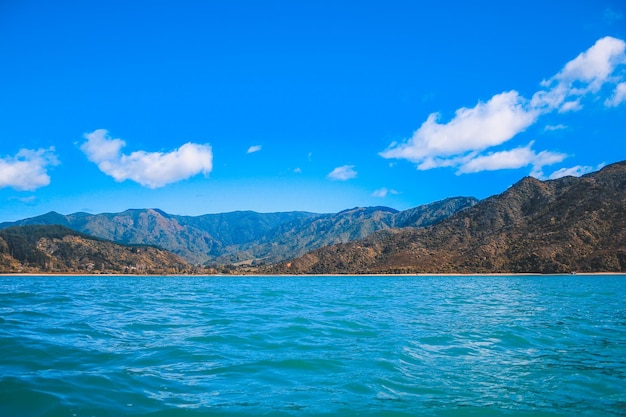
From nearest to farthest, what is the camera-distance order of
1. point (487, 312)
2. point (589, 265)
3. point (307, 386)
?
point (307, 386), point (487, 312), point (589, 265)

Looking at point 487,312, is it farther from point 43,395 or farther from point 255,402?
point 43,395

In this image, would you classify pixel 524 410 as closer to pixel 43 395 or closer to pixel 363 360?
pixel 363 360

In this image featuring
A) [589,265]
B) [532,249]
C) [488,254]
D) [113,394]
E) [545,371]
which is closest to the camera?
[113,394]

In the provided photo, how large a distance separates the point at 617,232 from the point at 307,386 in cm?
19012

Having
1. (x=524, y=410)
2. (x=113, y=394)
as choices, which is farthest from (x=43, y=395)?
(x=524, y=410)

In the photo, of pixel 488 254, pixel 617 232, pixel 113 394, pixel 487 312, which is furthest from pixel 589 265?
pixel 113 394

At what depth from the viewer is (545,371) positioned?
598 inches

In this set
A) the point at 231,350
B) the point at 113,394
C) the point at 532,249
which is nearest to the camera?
the point at 113,394

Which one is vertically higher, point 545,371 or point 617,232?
point 617,232

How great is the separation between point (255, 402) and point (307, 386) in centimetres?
213

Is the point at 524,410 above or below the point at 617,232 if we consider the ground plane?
below

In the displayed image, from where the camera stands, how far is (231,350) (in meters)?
18.5

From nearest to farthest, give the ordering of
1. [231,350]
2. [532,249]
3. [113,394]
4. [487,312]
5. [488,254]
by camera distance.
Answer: [113,394] < [231,350] < [487,312] < [532,249] < [488,254]

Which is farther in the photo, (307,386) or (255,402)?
(307,386)
